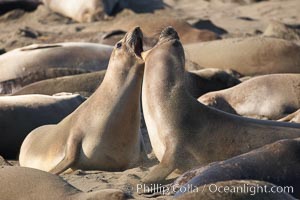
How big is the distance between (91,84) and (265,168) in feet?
14.2

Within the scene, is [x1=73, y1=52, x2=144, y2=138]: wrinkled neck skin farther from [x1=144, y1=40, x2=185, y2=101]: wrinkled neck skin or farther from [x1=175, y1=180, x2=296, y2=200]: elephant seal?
[x1=175, y1=180, x2=296, y2=200]: elephant seal

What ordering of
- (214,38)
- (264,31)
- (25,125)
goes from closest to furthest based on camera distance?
(25,125) < (214,38) < (264,31)

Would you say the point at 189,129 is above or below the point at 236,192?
below

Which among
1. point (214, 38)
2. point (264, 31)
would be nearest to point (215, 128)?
point (214, 38)

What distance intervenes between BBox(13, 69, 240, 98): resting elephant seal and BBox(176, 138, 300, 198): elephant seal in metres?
3.82

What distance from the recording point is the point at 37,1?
1554 cm

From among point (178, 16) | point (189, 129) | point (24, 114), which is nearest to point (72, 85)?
point (24, 114)

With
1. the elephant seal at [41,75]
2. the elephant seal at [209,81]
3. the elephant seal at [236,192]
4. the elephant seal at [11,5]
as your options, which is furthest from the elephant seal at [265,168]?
the elephant seal at [11,5]

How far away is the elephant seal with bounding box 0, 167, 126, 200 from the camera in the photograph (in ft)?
15.9

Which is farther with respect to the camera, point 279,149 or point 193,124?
point 193,124

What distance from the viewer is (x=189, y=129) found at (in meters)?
6.06

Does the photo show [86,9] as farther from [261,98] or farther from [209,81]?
[261,98]

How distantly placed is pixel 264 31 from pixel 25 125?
5.99 m

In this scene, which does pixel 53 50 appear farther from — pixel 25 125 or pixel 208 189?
pixel 208 189
